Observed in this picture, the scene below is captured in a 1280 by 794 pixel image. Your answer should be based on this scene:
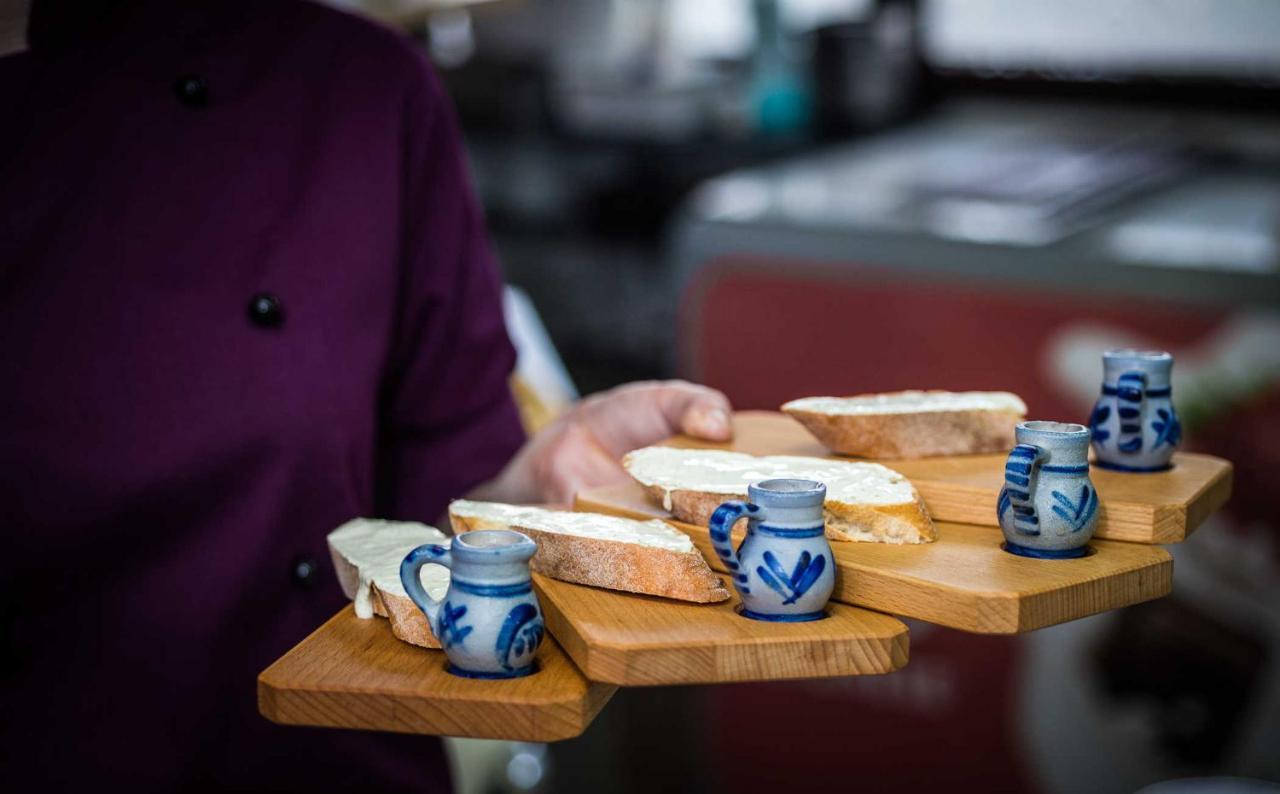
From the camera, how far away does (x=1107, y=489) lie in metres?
→ 1.16

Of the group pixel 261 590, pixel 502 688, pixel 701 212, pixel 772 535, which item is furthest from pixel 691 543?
pixel 701 212

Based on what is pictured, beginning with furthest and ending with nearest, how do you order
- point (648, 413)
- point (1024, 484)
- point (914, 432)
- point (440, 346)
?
point (440, 346) < point (648, 413) < point (914, 432) < point (1024, 484)

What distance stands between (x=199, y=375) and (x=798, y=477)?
1.74 ft

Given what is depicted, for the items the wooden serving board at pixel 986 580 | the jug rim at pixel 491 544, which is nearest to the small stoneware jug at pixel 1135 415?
the wooden serving board at pixel 986 580

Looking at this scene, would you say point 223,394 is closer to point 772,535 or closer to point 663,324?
point 772,535

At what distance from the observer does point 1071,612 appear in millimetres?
999

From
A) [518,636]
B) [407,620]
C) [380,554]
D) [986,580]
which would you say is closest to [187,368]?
[380,554]

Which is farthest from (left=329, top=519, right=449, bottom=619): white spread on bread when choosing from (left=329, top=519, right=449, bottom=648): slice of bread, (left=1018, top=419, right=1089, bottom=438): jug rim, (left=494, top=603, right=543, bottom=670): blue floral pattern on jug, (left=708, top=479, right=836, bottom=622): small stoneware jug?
(left=1018, top=419, right=1089, bottom=438): jug rim

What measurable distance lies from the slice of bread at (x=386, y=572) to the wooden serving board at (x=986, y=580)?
119mm

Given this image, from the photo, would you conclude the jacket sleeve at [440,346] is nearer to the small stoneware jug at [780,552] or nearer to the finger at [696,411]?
the finger at [696,411]

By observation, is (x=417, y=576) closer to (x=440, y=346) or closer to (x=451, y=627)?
(x=451, y=627)

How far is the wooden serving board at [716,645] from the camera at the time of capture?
3.07ft

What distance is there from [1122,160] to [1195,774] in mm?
1320

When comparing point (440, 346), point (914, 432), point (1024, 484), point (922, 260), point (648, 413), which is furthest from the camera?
point (922, 260)
